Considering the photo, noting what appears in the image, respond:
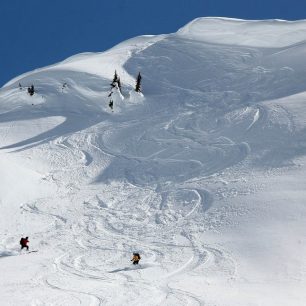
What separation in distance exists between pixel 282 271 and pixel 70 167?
16.9 meters

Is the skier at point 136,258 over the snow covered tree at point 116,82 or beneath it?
over

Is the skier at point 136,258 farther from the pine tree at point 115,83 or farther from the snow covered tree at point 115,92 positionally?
the pine tree at point 115,83

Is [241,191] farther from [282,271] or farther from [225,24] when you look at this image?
[225,24]

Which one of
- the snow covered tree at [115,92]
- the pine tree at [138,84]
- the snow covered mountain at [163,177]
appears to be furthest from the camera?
the pine tree at [138,84]

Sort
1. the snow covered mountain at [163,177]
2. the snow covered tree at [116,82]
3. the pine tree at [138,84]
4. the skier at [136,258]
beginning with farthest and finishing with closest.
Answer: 1. the snow covered tree at [116,82]
2. the pine tree at [138,84]
3. the skier at [136,258]
4. the snow covered mountain at [163,177]

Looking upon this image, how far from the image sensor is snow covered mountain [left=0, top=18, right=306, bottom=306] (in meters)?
15.5

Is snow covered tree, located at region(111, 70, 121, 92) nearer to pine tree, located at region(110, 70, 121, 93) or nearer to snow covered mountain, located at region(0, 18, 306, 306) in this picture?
pine tree, located at region(110, 70, 121, 93)

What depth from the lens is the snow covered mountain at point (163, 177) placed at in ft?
50.7

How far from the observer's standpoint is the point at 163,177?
28.0 metres

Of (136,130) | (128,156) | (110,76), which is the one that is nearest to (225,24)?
(110,76)

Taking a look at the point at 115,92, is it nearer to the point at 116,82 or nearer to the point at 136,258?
the point at 116,82

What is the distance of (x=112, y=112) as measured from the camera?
1578 inches

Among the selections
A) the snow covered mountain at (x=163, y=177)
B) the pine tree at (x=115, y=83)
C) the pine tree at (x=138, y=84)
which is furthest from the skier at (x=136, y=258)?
the pine tree at (x=115, y=83)

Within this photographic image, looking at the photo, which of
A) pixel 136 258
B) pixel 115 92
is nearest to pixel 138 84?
pixel 115 92
